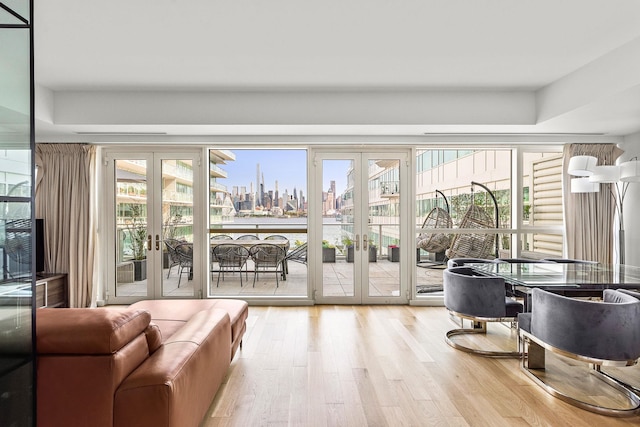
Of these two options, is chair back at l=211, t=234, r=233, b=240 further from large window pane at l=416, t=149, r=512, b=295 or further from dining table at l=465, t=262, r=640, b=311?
dining table at l=465, t=262, r=640, b=311

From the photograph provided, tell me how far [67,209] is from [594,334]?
577 centimetres

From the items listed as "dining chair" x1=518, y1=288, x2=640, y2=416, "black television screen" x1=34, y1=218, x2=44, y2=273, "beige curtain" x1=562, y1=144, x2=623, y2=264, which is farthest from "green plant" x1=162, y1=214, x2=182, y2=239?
"beige curtain" x1=562, y1=144, x2=623, y2=264

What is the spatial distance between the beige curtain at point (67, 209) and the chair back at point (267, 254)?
216 centimetres

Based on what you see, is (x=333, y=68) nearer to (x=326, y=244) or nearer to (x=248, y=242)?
(x=326, y=244)

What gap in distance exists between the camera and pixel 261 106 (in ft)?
14.0

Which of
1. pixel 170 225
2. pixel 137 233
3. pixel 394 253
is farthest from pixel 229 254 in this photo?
pixel 394 253

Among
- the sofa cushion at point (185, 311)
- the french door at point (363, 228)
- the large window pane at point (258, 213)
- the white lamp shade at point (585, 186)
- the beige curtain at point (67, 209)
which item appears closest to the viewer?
the sofa cushion at point (185, 311)

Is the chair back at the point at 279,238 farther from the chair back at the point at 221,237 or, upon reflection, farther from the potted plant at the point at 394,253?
the potted plant at the point at 394,253

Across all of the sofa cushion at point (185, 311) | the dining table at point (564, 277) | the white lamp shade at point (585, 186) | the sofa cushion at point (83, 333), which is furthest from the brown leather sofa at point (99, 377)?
the white lamp shade at point (585, 186)

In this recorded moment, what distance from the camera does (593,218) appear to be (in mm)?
5086

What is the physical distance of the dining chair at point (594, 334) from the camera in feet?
8.21

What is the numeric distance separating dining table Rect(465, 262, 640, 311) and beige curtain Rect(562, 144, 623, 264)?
1.00 metres

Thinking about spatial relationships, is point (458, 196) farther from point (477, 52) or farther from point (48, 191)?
point (48, 191)

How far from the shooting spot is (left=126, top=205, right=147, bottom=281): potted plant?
5.33 meters
